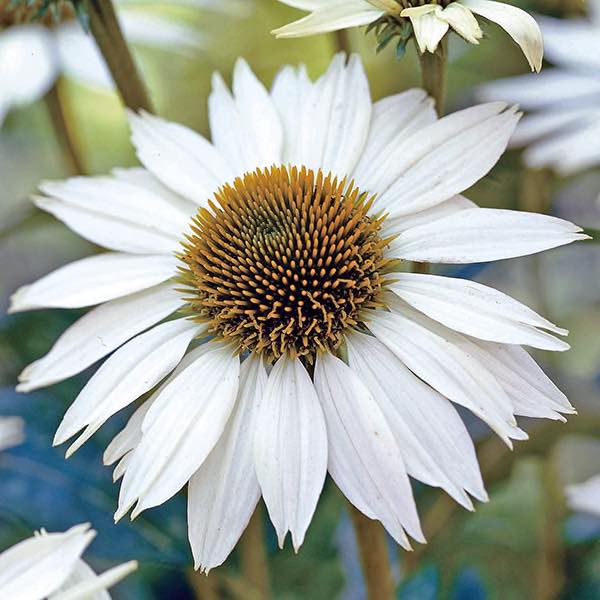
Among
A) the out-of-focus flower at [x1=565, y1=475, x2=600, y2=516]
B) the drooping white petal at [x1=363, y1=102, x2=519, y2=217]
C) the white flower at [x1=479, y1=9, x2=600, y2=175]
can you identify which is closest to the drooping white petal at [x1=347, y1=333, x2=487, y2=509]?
the drooping white petal at [x1=363, y1=102, x2=519, y2=217]

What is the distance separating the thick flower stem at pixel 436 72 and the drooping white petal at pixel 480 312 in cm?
13

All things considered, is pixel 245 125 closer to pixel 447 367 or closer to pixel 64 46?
pixel 447 367

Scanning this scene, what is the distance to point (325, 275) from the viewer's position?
59 cm

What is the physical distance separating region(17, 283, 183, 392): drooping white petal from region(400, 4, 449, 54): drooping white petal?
0.77 ft

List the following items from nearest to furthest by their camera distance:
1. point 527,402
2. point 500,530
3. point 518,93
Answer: point 527,402 < point 518,93 < point 500,530

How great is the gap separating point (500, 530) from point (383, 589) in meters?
0.43

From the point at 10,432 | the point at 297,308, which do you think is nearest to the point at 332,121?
the point at 297,308

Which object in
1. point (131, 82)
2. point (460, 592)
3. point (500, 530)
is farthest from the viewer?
point (500, 530)

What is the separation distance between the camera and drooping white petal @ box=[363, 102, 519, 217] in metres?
0.57

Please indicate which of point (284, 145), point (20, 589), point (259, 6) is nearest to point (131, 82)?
point (284, 145)

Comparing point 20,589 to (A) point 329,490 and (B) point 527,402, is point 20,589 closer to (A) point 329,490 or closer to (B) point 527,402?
(B) point 527,402

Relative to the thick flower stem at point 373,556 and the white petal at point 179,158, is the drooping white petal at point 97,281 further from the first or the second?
the thick flower stem at point 373,556

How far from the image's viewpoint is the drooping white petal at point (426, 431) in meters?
0.50

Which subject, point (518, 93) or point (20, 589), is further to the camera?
point (518, 93)
